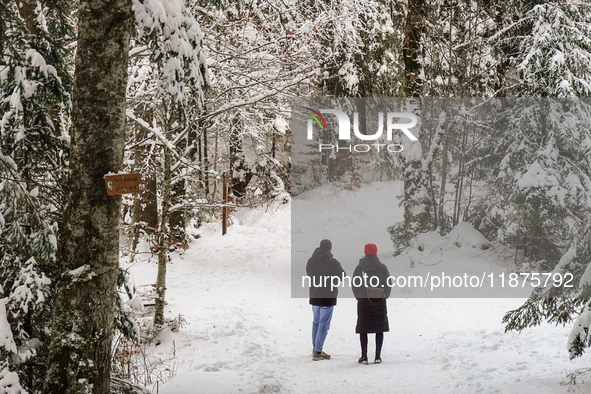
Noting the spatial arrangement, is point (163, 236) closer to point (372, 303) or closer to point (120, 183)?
point (372, 303)

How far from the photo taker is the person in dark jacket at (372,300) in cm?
746

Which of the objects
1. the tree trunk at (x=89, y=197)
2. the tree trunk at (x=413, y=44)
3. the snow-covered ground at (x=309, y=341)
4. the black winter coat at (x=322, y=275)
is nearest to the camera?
the tree trunk at (x=89, y=197)

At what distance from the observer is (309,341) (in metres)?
8.95

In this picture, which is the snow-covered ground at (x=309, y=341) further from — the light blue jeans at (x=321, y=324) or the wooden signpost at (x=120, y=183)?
the wooden signpost at (x=120, y=183)

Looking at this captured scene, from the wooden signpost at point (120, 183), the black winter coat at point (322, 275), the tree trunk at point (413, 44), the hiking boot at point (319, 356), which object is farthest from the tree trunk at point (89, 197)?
the tree trunk at point (413, 44)

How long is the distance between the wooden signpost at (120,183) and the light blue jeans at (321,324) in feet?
14.7

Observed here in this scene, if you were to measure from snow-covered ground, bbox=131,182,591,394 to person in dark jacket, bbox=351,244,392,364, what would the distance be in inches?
16.8

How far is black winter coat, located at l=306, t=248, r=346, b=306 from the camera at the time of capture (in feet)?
25.2

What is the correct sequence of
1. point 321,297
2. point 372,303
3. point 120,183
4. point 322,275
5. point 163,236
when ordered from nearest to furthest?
point 120,183, point 372,303, point 321,297, point 322,275, point 163,236

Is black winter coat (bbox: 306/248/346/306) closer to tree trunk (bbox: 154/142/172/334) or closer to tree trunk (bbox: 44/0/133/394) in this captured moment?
tree trunk (bbox: 154/142/172/334)

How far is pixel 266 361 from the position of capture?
24.8ft

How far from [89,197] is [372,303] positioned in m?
4.71

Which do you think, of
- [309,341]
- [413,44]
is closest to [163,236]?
[309,341]

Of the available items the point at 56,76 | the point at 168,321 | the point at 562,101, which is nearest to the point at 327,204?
the point at 562,101
